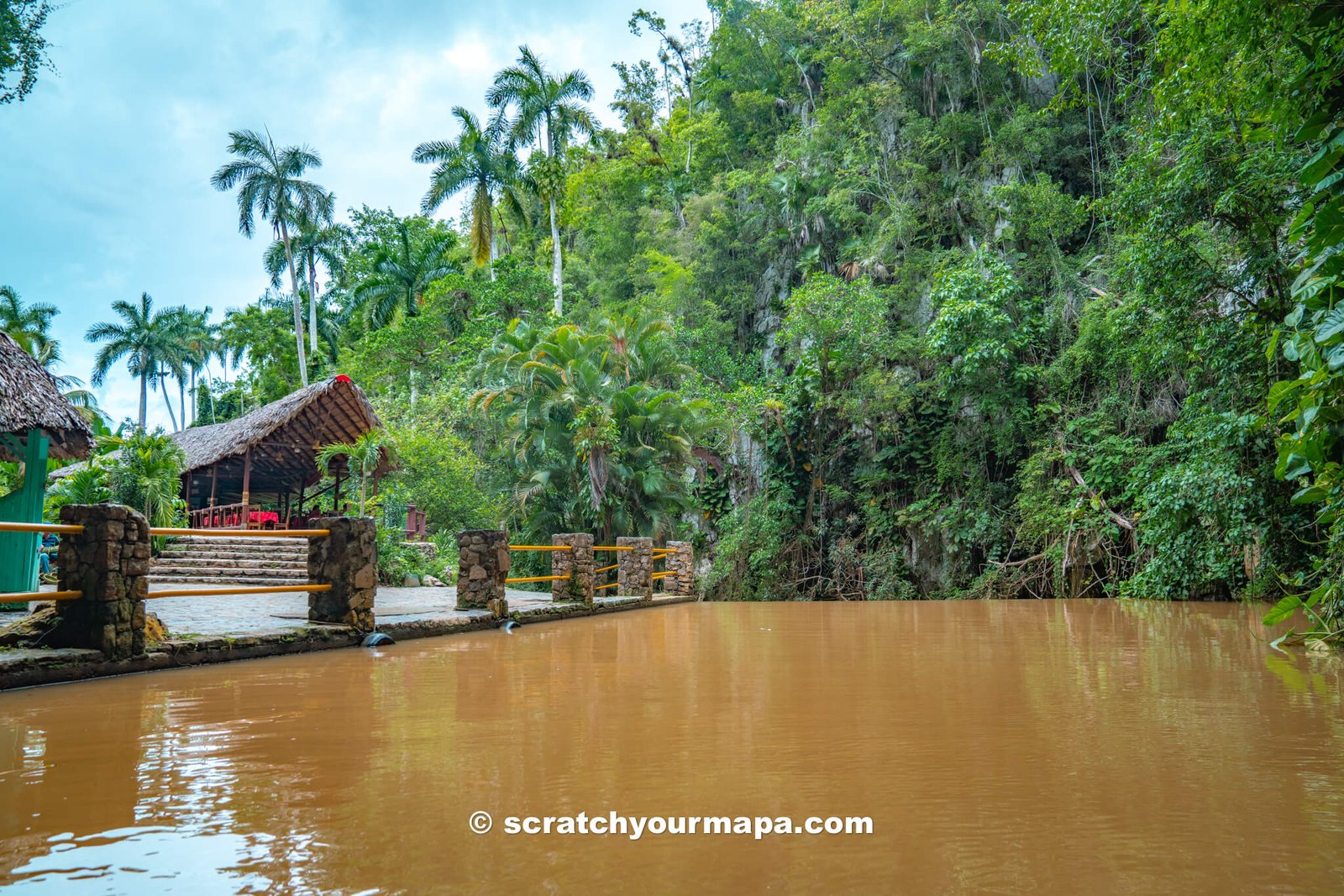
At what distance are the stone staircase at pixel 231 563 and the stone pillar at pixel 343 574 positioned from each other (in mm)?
6771

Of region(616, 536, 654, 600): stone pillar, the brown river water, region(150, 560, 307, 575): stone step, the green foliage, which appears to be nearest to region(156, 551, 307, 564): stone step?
region(150, 560, 307, 575): stone step

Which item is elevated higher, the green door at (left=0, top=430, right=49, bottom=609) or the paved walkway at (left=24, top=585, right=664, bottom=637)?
the green door at (left=0, top=430, right=49, bottom=609)

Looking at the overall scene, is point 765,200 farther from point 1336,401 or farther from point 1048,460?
point 1336,401

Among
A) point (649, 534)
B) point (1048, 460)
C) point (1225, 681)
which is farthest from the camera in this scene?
point (649, 534)

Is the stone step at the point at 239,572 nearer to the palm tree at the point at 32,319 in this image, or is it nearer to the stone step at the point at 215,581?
the stone step at the point at 215,581

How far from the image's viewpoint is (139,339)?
46906 millimetres

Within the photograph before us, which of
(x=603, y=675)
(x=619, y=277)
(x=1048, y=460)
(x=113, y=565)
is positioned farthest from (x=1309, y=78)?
(x=619, y=277)

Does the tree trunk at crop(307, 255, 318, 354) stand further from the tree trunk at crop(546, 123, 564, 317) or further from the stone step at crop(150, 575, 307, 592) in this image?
the stone step at crop(150, 575, 307, 592)

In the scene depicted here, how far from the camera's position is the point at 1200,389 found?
43.1 ft

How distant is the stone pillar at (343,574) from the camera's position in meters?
7.33

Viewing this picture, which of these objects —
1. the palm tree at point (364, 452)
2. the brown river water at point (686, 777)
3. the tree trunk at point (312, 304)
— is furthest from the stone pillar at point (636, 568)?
the tree trunk at point (312, 304)

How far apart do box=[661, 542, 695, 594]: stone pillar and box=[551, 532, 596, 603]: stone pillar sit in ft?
14.8

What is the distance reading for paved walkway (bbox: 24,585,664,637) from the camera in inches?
277

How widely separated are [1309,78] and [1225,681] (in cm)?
333
